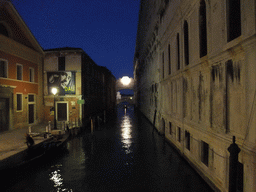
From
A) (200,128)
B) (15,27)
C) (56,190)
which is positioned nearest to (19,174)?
(56,190)

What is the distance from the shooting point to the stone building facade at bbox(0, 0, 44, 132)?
1603cm

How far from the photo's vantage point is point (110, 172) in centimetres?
837

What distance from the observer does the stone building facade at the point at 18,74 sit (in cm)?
1603

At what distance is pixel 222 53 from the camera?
Answer: 17.4 ft

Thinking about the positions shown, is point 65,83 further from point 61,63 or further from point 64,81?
point 61,63

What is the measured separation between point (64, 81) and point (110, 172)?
1571 centimetres

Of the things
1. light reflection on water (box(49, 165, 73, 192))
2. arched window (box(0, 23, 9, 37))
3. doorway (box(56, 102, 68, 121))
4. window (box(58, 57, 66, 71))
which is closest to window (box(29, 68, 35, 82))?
window (box(58, 57, 66, 71))

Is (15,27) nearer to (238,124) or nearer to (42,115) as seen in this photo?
(42,115)

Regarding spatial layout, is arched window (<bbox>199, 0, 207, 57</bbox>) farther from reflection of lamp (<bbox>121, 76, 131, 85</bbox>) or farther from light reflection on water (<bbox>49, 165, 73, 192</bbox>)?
reflection of lamp (<bbox>121, 76, 131, 85</bbox>)

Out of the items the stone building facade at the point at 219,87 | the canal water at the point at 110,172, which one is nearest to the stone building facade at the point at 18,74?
the canal water at the point at 110,172

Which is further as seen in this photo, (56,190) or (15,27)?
(15,27)

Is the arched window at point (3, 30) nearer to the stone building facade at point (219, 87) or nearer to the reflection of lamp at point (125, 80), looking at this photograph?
the stone building facade at point (219, 87)

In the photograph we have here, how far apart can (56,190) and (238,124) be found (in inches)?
270

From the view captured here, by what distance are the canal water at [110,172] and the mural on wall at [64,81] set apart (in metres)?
10.5
